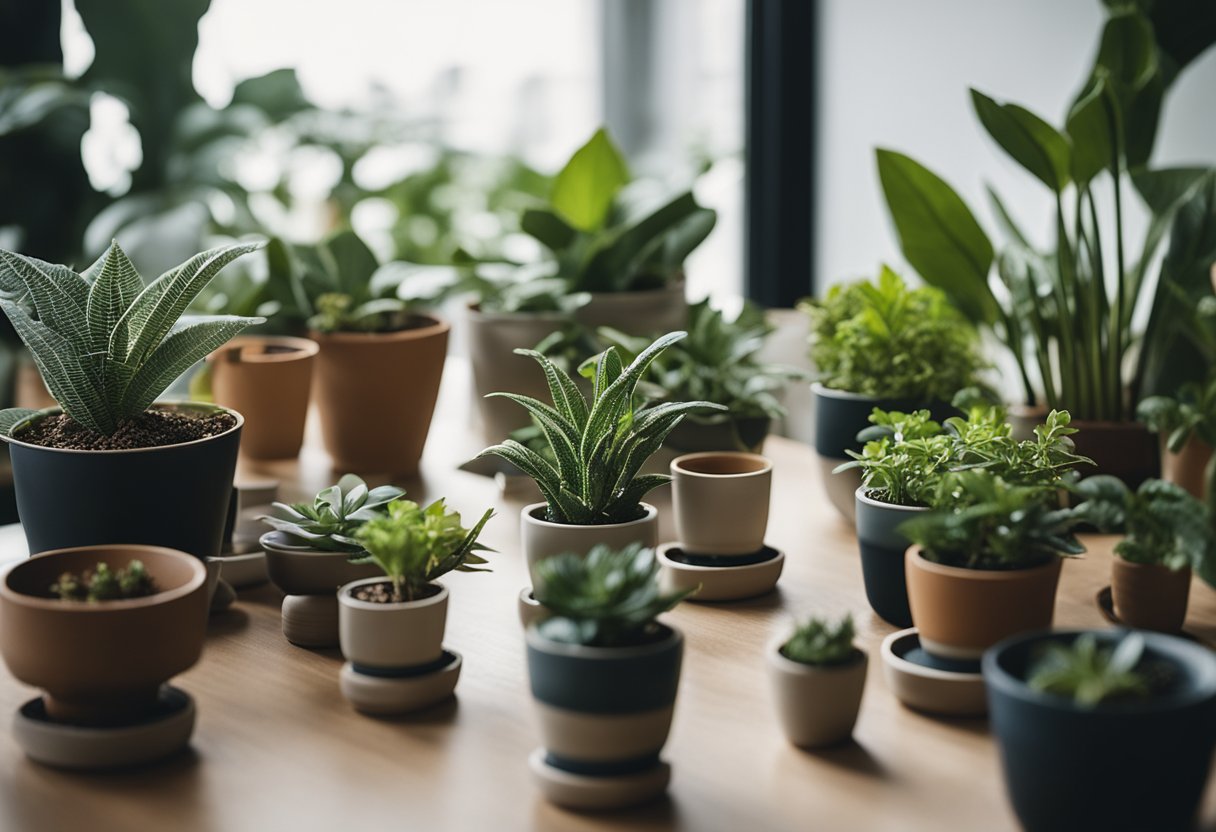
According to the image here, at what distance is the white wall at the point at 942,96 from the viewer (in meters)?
2.26

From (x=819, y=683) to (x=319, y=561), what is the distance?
1.40 ft

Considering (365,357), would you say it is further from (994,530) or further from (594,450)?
(994,530)

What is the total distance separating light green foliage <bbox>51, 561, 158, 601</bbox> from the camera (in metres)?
0.89

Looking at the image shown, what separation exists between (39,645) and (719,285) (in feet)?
8.84

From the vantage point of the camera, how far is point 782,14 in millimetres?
2816

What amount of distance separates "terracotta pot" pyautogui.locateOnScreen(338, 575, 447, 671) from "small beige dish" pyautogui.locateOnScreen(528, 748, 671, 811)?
0.54 feet

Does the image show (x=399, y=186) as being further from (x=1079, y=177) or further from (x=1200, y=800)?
(x=1200, y=800)

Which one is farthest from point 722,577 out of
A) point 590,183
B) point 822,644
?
point 590,183

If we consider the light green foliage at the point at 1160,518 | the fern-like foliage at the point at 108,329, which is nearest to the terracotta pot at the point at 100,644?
the fern-like foliage at the point at 108,329

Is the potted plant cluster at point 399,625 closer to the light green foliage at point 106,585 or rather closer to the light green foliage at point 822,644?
the light green foliage at point 106,585

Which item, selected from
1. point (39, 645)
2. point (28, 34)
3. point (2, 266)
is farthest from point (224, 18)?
point (39, 645)

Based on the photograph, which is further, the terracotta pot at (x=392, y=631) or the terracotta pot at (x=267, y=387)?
the terracotta pot at (x=267, y=387)

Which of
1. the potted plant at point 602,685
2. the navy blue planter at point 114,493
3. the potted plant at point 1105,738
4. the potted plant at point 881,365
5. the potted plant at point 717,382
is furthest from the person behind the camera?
A: the potted plant at point 717,382

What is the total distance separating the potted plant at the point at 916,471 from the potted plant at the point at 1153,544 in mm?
62
